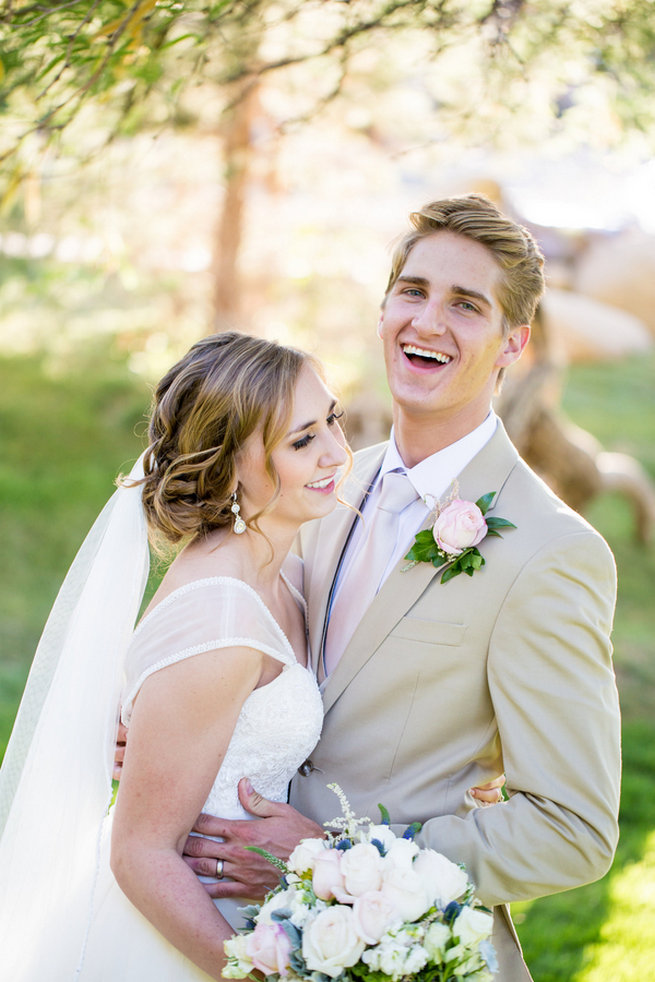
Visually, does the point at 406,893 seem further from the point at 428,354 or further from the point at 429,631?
the point at 428,354

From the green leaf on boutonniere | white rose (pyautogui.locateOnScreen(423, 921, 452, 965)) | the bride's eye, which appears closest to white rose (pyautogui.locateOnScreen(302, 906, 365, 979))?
white rose (pyautogui.locateOnScreen(423, 921, 452, 965))

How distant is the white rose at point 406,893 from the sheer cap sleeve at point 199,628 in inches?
26.7

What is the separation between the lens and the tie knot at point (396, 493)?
2.88 meters

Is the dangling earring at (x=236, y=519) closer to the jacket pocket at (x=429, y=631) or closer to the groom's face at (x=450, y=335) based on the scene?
the jacket pocket at (x=429, y=631)

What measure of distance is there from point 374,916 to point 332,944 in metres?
0.10

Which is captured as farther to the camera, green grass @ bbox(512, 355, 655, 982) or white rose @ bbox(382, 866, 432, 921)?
green grass @ bbox(512, 355, 655, 982)

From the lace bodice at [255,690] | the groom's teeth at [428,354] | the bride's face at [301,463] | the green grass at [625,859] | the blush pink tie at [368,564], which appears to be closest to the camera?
the lace bodice at [255,690]

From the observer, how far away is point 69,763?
2.46 m

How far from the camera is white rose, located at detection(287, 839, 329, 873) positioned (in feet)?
6.57

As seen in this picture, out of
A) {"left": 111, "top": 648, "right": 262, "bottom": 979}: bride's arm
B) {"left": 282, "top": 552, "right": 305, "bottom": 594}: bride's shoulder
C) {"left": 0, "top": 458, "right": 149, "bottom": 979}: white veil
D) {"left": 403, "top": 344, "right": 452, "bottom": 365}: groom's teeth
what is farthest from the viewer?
{"left": 282, "top": 552, "right": 305, "bottom": 594}: bride's shoulder

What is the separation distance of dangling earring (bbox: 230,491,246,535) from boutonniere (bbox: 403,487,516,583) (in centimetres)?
46

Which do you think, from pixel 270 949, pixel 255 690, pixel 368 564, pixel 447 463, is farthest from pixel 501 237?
pixel 270 949

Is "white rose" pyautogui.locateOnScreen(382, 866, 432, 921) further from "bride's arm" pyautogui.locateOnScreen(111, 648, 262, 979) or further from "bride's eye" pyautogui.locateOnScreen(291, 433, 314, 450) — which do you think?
"bride's eye" pyautogui.locateOnScreen(291, 433, 314, 450)

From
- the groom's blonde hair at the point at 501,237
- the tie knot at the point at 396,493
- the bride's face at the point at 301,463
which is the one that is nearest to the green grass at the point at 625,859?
the tie knot at the point at 396,493
